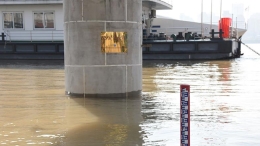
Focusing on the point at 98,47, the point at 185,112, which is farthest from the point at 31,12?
the point at 185,112

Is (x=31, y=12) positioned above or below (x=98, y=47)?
above

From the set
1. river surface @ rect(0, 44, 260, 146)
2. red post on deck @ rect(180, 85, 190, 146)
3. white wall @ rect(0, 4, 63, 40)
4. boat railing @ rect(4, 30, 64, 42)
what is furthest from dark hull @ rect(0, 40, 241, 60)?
red post on deck @ rect(180, 85, 190, 146)

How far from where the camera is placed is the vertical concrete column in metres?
11.7

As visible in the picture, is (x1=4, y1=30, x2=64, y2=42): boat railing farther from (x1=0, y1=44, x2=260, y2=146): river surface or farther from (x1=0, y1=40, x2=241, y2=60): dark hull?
(x1=0, y1=44, x2=260, y2=146): river surface

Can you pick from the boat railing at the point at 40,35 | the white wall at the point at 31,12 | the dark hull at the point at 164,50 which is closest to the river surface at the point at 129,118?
the dark hull at the point at 164,50

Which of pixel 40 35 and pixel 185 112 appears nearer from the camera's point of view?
pixel 185 112

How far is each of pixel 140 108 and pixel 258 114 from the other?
300 centimetres

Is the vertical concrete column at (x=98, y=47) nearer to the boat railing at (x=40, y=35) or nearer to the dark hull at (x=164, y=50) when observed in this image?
the dark hull at (x=164, y=50)

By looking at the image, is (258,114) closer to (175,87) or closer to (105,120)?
(105,120)

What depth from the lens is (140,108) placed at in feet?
34.1

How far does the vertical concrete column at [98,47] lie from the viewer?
38.3 feet

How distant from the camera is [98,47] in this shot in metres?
11.7

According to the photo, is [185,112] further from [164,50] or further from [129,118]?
[164,50]

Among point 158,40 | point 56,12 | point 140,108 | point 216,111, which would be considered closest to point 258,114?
point 216,111
